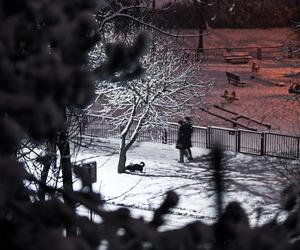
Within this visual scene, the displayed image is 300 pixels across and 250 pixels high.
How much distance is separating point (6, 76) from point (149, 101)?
55.4ft

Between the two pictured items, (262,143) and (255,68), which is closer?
(262,143)

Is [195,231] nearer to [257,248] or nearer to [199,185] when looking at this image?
[257,248]

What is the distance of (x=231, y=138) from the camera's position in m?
20.5

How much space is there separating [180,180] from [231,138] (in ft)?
12.0

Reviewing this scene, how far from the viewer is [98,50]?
17.8 meters

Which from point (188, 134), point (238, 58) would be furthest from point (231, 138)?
point (238, 58)

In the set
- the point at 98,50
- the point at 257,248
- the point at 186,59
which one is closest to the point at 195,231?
the point at 257,248

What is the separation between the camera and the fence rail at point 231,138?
63.9ft

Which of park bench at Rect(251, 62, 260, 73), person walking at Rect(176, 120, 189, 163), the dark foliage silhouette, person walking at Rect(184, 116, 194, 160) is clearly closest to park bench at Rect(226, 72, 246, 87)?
park bench at Rect(251, 62, 260, 73)

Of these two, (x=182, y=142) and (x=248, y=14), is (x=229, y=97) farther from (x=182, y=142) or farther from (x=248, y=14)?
(x=248, y=14)

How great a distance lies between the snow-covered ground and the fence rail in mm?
381

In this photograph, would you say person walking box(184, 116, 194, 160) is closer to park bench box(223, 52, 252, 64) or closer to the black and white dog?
the black and white dog


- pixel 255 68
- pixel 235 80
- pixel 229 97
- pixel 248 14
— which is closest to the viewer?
pixel 229 97

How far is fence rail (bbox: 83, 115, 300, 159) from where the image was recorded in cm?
1948
